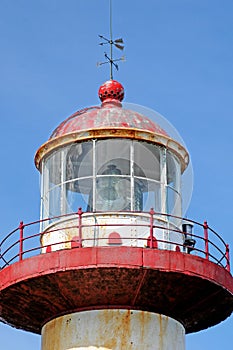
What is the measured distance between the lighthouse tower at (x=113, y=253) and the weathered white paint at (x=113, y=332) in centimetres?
2

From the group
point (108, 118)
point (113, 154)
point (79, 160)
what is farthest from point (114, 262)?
point (108, 118)

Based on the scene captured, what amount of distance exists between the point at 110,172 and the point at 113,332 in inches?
106

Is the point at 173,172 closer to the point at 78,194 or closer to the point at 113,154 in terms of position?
the point at 113,154

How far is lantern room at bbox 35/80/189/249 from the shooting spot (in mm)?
16453

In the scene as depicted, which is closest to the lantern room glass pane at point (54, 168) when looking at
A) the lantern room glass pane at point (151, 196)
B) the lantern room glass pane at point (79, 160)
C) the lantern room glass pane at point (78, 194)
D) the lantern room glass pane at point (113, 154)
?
the lantern room glass pane at point (79, 160)

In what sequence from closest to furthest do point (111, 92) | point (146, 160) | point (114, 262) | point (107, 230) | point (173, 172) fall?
1. point (114, 262)
2. point (107, 230)
3. point (146, 160)
4. point (173, 172)
5. point (111, 92)

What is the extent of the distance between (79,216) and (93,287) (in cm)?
114

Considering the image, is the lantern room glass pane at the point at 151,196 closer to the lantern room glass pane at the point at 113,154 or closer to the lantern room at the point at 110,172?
the lantern room at the point at 110,172

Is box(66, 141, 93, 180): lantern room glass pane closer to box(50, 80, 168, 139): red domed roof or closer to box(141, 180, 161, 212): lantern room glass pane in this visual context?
box(50, 80, 168, 139): red domed roof

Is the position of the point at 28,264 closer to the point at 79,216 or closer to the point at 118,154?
the point at 79,216

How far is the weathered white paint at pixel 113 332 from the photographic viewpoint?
51.5 ft

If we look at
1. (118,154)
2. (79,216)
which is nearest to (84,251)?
(79,216)

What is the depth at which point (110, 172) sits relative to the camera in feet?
54.6

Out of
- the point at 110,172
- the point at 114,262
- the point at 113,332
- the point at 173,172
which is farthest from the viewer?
the point at 173,172
